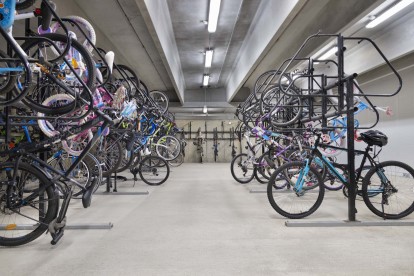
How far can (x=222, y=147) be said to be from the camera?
17297 millimetres

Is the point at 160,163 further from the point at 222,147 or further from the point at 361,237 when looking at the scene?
the point at 222,147

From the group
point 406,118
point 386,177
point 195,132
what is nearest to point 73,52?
point 386,177

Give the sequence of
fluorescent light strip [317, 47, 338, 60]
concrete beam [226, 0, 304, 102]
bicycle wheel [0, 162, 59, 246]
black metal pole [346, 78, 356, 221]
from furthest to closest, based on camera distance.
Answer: fluorescent light strip [317, 47, 338, 60]
concrete beam [226, 0, 304, 102]
black metal pole [346, 78, 356, 221]
bicycle wheel [0, 162, 59, 246]

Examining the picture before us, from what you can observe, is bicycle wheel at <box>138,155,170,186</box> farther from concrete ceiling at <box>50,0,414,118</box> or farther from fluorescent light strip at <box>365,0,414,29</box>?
fluorescent light strip at <box>365,0,414,29</box>

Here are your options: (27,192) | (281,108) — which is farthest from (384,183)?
(27,192)

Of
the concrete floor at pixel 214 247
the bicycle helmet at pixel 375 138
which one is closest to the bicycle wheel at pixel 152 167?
the concrete floor at pixel 214 247

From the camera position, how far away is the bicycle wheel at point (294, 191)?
332cm

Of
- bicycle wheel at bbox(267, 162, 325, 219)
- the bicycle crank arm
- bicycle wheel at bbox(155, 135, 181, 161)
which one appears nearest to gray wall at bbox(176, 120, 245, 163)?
bicycle wheel at bbox(155, 135, 181, 161)

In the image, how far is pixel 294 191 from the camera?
3770 mm

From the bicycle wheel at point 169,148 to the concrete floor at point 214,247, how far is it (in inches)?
147

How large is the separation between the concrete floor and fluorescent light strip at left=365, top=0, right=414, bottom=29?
12.4ft

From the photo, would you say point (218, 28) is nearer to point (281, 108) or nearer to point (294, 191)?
point (281, 108)

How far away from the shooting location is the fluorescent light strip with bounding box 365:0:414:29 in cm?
515

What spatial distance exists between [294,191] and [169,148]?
4186mm
